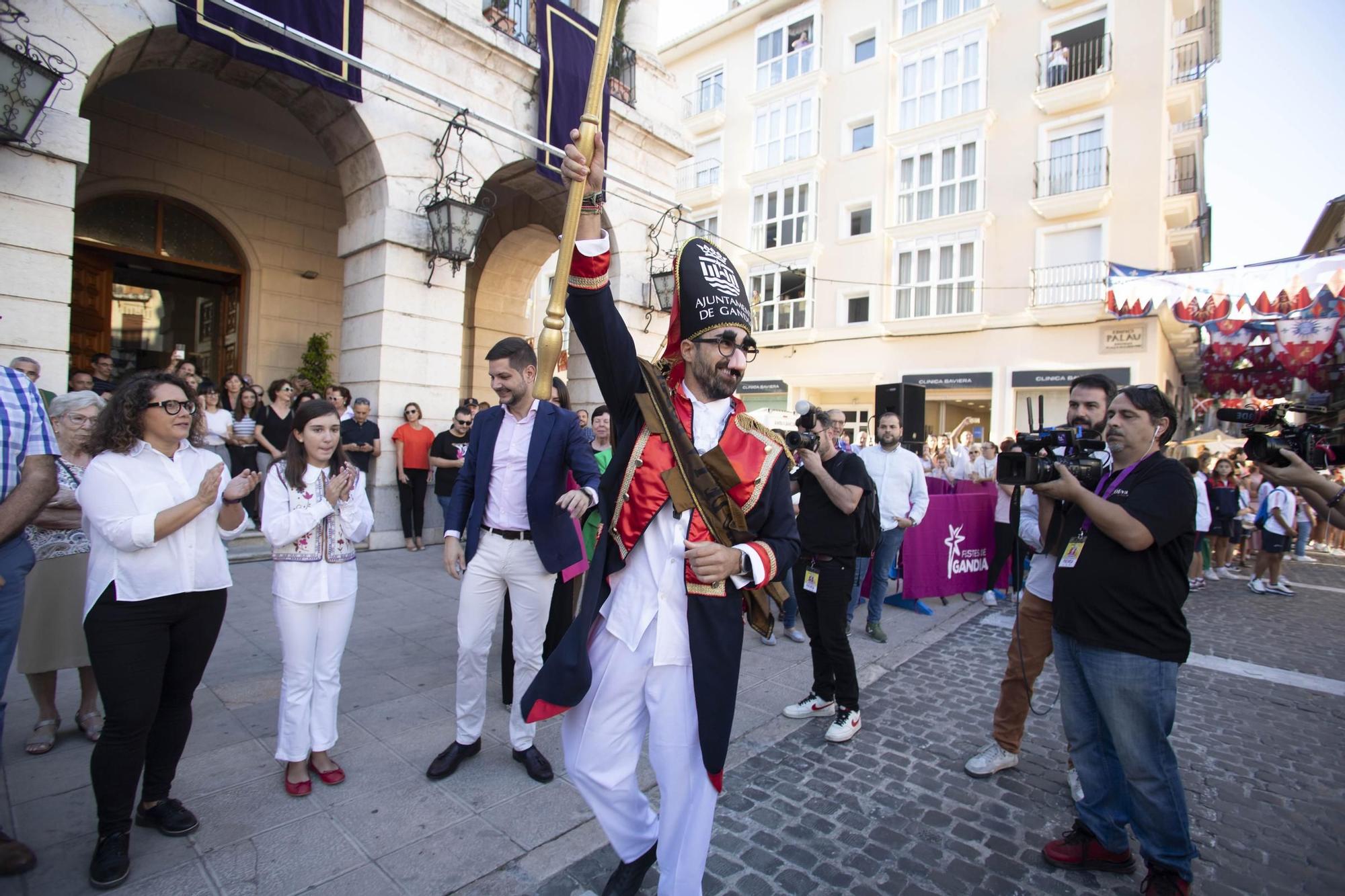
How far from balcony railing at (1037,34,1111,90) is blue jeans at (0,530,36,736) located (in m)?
24.5

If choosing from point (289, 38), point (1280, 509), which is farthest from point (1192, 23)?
point (289, 38)

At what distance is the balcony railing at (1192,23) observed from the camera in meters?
21.4

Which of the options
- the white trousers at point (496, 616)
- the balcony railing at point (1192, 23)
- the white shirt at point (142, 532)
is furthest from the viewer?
the balcony railing at point (1192, 23)

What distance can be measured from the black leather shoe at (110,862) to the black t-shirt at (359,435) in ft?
19.4

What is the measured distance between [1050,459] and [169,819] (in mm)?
3998

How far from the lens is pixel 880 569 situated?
21.1 ft

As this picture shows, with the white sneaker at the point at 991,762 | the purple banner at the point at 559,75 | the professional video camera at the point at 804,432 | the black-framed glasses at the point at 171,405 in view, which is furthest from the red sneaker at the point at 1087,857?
the purple banner at the point at 559,75

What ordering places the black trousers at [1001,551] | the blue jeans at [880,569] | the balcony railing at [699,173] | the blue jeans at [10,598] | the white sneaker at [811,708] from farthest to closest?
the balcony railing at [699,173]
the black trousers at [1001,551]
the blue jeans at [880,569]
the white sneaker at [811,708]
the blue jeans at [10,598]

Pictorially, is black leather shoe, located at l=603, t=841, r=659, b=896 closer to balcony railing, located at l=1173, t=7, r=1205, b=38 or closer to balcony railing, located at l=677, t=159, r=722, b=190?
balcony railing, located at l=677, t=159, r=722, b=190

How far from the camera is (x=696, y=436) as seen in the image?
2.40m

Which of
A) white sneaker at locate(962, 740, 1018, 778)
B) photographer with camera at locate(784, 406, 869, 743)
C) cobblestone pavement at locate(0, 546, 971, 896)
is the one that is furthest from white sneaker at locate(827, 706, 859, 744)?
Result: white sneaker at locate(962, 740, 1018, 778)

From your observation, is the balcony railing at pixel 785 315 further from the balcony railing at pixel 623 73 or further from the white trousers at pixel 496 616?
the white trousers at pixel 496 616

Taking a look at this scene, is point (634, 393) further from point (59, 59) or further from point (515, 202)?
point (515, 202)

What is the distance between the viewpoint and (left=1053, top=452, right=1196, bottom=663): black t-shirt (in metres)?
2.63
